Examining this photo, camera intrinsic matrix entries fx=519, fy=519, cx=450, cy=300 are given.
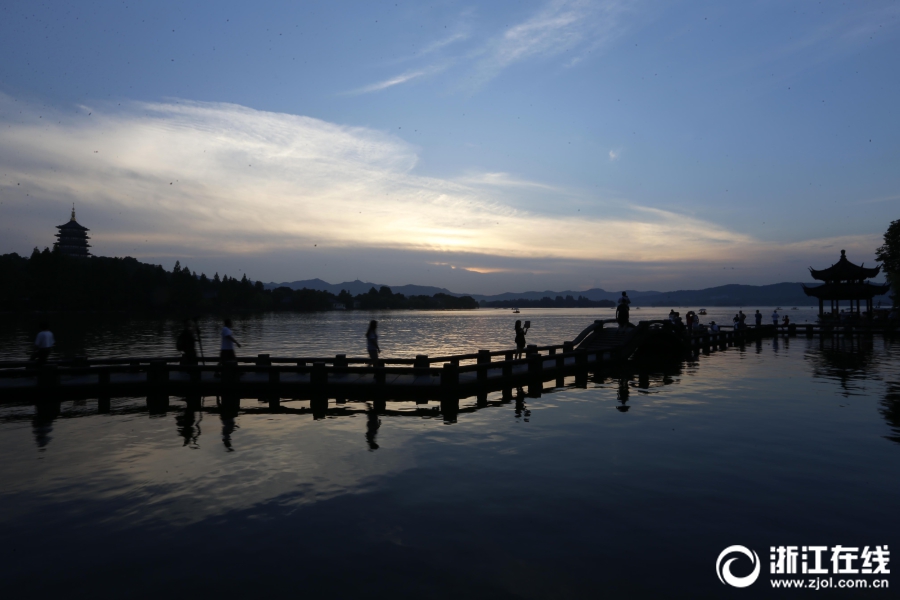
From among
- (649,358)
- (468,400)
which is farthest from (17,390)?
(649,358)

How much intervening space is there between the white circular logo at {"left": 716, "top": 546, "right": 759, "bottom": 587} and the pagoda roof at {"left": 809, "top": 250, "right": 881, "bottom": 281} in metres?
63.2

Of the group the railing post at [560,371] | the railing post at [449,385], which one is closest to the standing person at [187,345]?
the railing post at [449,385]

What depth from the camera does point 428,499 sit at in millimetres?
8359

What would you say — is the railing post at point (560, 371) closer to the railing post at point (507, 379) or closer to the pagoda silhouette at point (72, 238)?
the railing post at point (507, 379)

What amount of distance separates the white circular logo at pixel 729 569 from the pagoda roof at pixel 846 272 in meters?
63.2

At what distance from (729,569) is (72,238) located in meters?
229

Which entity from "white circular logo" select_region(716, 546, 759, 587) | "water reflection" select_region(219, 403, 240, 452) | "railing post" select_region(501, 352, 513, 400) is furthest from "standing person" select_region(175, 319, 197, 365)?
"white circular logo" select_region(716, 546, 759, 587)

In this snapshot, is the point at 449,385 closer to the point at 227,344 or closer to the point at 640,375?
the point at 227,344

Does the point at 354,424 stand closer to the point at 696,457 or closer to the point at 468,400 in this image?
the point at 468,400

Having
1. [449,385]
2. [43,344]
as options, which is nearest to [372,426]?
[449,385]

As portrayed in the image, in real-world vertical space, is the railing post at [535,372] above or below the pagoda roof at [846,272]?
below

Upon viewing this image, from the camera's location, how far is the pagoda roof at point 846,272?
5544 centimetres

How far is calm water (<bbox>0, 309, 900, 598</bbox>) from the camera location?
603 cm

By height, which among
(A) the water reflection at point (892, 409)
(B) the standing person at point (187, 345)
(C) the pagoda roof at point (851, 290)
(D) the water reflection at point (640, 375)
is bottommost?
(D) the water reflection at point (640, 375)
